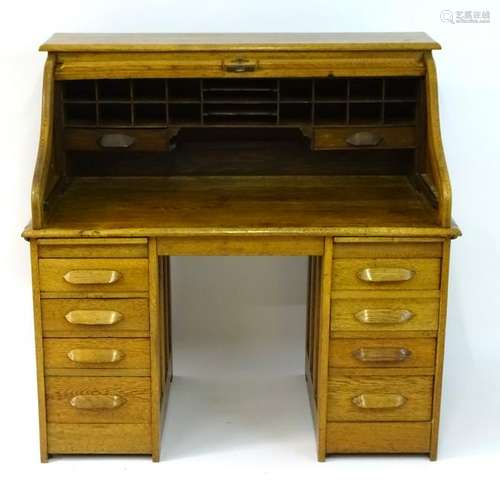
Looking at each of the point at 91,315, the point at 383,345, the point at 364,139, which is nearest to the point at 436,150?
the point at 364,139

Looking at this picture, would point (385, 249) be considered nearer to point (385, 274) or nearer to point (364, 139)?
point (385, 274)

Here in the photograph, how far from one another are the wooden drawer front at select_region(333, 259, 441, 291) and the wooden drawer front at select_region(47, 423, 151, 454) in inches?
32.0

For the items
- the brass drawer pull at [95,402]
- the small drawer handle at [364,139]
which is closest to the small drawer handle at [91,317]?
the brass drawer pull at [95,402]

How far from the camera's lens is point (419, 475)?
3.59 m

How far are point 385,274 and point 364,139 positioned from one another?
0.57 m

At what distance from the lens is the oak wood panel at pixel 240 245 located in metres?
3.43

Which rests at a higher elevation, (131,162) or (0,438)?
(131,162)

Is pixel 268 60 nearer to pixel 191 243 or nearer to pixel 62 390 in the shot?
pixel 191 243

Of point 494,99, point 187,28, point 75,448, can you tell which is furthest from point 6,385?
point 494,99

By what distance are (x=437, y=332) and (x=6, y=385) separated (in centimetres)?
169

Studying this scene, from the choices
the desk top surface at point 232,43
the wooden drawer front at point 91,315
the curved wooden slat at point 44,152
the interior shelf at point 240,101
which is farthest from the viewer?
the interior shelf at point 240,101

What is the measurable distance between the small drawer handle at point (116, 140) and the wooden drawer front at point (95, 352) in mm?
691

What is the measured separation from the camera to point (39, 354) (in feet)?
11.6

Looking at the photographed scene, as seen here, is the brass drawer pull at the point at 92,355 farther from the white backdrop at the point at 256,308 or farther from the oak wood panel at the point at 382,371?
the oak wood panel at the point at 382,371
